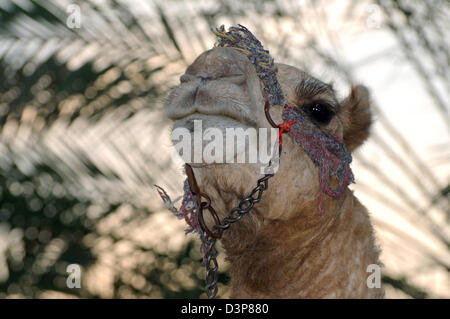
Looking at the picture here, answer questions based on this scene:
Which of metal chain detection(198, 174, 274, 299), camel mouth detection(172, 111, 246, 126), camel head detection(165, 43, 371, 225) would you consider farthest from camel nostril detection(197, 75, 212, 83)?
metal chain detection(198, 174, 274, 299)

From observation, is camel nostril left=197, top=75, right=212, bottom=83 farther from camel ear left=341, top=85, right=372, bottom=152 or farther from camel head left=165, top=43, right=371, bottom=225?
camel ear left=341, top=85, right=372, bottom=152

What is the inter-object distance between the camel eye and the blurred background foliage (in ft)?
3.97

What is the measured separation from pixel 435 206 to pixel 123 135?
208 cm

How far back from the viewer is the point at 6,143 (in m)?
3.71

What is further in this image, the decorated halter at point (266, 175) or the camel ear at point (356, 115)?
the camel ear at point (356, 115)

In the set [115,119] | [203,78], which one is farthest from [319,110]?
[115,119]

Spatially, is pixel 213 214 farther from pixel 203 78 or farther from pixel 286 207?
pixel 203 78

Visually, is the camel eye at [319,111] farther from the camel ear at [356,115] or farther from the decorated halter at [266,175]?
the camel ear at [356,115]

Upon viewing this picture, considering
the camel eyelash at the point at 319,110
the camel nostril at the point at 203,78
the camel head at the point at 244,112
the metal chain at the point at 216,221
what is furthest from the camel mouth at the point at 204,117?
the camel eyelash at the point at 319,110

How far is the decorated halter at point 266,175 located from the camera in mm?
2002

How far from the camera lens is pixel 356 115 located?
2.58 metres

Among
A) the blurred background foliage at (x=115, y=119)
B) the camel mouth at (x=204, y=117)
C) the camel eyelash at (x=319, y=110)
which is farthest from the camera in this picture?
the blurred background foliage at (x=115, y=119)
